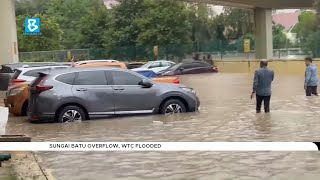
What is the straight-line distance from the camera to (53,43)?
66688 mm

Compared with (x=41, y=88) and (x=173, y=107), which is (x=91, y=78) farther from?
(x=173, y=107)

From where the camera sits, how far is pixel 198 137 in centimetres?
1103

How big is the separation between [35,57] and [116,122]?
4724 cm

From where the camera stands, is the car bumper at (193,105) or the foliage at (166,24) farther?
the foliage at (166,24)

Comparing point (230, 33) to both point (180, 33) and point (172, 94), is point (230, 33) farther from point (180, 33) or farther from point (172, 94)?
point (172, 94)

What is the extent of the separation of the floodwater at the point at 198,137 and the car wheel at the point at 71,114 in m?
0.37

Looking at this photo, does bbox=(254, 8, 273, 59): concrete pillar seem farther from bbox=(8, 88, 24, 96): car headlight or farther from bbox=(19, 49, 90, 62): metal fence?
bbox=(8, 88, 24, 96): car headlight

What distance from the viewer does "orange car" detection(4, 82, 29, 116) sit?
635 inches

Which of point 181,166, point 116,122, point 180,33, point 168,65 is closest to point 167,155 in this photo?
point 181,166

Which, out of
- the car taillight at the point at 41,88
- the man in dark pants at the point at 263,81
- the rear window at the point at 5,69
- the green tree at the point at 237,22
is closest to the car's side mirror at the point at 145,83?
the car taillight at the point at 41,88

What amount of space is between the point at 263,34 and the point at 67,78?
3785 centimetres

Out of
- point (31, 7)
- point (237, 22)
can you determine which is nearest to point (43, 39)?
point (237, 22)

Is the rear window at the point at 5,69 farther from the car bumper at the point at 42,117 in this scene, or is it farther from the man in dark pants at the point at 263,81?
the man in dark pants at the point at 263,81

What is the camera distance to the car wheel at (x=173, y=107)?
15.0 meters
